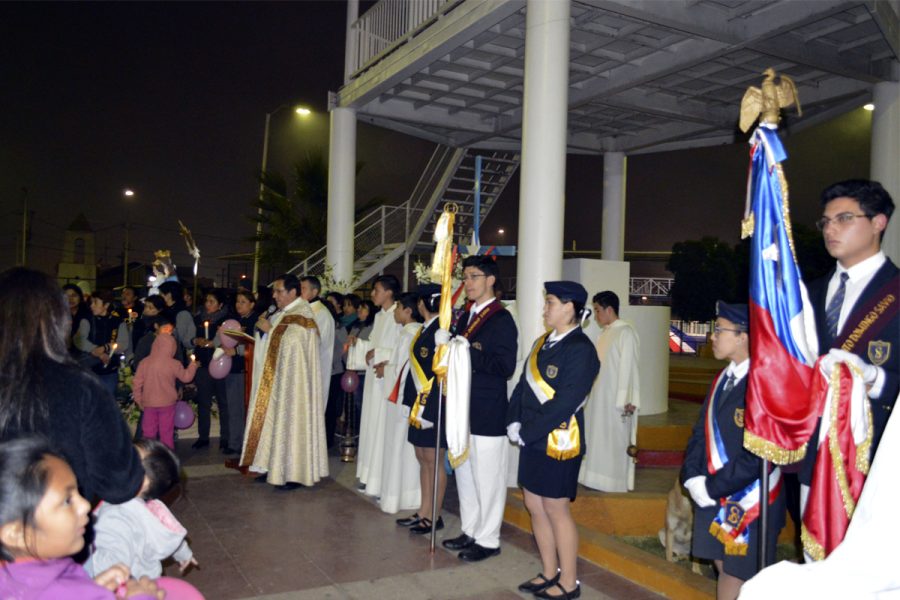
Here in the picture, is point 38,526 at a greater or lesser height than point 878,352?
lesser

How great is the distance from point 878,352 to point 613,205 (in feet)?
40.9

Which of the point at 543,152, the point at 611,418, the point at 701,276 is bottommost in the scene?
the point at 611,418

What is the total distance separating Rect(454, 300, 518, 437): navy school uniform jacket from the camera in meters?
5.16

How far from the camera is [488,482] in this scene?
17.2 feet

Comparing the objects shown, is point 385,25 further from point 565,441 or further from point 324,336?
point 565,441

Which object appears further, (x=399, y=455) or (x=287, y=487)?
(x=287, y=487)

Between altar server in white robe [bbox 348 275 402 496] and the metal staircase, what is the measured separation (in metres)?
8.29

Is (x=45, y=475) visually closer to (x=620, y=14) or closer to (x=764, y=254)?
(x=764, y=254)

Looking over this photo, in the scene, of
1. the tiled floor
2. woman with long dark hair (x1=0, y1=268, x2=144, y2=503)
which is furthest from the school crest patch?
woman with long dark hair (x1=0, y1=268, x2=144, y2=503)

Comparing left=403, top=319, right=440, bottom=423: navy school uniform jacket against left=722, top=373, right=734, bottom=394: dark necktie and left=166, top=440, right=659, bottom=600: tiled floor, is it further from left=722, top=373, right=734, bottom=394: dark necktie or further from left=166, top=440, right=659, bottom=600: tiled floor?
left=722, top=373, right=734, bottom=394: dark necktie

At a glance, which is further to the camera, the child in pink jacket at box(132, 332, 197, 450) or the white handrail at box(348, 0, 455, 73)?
the white handrail at box(348, 0, 455, 73)

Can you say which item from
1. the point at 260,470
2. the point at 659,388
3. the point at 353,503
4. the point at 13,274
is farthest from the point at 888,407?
the point at 659,388

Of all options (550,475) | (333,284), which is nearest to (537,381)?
(550,475)

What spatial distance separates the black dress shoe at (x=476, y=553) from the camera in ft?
16.8
